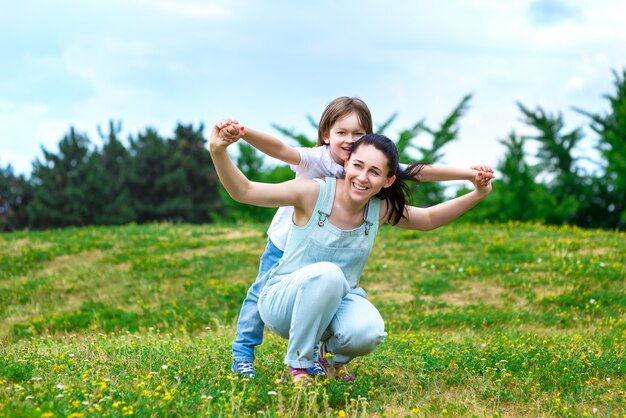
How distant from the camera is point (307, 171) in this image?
5938mm

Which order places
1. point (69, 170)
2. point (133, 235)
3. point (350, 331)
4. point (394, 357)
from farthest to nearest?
point (69, 170) < point (133, 235) < point (394, 357) < point (350, 331)

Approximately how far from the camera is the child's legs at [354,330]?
17.2 ft

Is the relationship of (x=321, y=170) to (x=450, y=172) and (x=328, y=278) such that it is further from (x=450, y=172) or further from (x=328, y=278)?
(x=328, y=278)

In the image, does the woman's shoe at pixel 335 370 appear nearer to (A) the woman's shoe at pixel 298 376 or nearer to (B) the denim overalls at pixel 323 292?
(B) the denim overalls at pixel 323 292

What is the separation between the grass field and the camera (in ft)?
16.2

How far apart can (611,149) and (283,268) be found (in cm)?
2076

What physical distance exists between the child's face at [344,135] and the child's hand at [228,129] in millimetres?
1179

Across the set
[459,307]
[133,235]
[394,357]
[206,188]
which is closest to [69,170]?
[206,188]

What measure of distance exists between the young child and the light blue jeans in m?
0.54

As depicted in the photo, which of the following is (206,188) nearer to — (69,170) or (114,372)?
(69,170)

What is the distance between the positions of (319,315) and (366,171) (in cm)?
114

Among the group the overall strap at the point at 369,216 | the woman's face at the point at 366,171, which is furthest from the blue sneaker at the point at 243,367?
the woman's face at the point at 366,171

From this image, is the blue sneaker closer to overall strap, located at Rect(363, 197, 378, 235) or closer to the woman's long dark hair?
overall strap, located at Rect(363, 197, 378, 235)

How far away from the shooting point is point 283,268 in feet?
18.3
